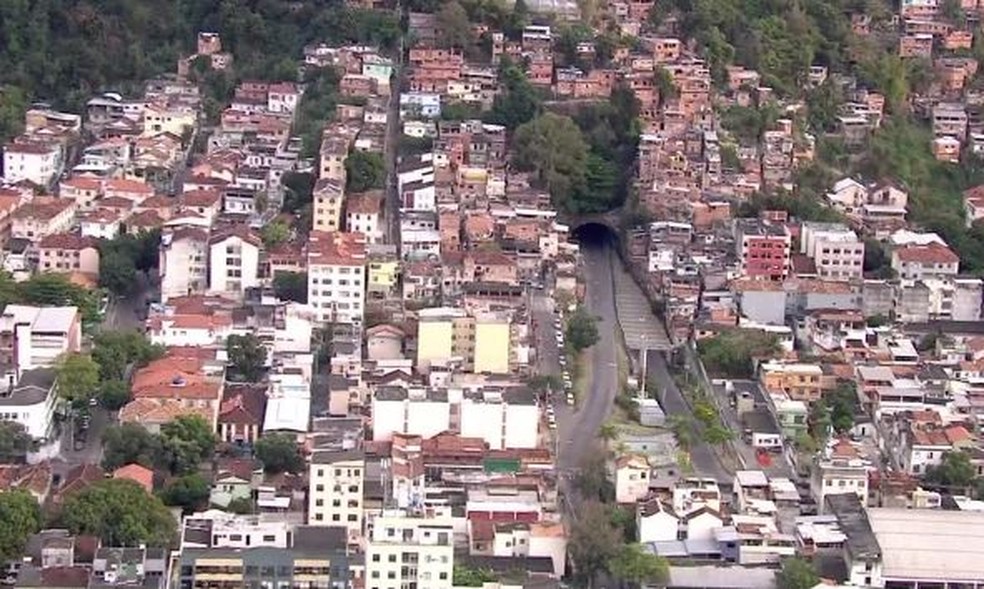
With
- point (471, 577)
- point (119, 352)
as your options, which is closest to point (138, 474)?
point (119, 352)

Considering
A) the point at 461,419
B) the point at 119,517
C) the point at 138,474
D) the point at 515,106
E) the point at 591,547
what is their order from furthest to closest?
the point at 515,106 < the point at 461,419 < the point at 138,474 < the point at 591,547 < the point at 119,517

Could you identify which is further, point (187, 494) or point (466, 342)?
point (466, 342)

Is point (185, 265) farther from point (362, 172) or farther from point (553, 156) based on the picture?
point (553, 156)

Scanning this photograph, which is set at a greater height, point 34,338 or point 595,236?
point 34,338

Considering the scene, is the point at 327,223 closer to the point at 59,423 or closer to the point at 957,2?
the point at 59,423

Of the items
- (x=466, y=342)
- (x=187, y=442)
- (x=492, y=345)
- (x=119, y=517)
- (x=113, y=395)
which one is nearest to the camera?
(x=119, y=517)

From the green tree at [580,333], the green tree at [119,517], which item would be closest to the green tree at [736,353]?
the green tree at [580,333]

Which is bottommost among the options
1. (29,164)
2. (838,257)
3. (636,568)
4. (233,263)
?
(29,164)
